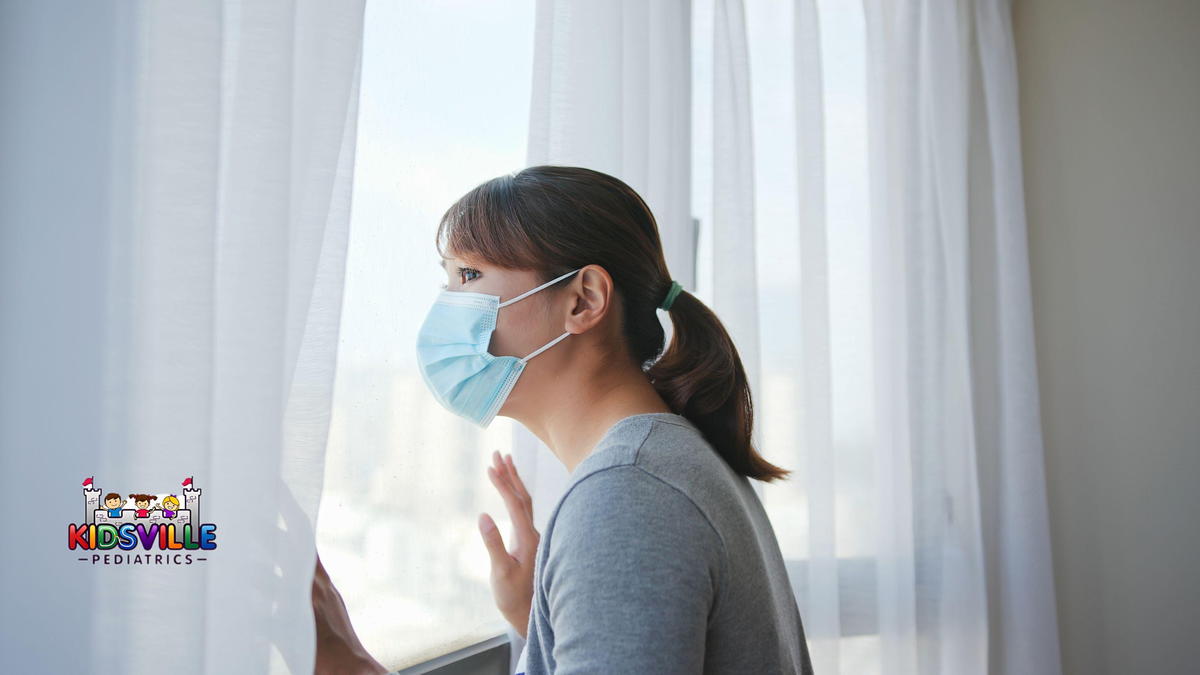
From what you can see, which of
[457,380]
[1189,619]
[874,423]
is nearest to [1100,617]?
[1189,619]

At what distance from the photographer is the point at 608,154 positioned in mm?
1415

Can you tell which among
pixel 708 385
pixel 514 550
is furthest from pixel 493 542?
pixel 708 385

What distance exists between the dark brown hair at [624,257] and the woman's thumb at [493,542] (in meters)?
0.28

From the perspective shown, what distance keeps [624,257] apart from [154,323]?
1.71 ft

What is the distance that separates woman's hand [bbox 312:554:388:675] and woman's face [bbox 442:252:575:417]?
36 centimetres

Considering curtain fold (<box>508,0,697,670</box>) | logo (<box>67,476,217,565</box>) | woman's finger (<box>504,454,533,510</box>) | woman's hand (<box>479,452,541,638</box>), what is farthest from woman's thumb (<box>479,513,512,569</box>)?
logo (<box>67,476,217,565</box>)

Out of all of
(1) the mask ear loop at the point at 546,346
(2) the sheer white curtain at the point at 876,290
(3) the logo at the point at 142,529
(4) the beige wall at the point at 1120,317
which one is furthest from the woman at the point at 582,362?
(4) the beige wall at the point at 1120,317

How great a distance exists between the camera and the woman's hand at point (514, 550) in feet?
3.53

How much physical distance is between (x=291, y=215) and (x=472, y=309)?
0.24 metres

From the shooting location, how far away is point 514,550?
1185mm

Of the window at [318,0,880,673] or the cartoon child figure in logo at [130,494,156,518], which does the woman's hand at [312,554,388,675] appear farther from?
the cartoon child figure in logo at [130,494,156,518]

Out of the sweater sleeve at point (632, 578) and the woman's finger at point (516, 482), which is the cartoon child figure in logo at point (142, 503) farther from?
the woman's finger at point (516, 482)

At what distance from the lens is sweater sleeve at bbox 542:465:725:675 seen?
63cm

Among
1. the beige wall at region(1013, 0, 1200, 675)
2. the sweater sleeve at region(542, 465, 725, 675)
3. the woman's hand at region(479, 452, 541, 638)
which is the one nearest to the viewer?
the sweater sleeve at region(542, 465, 725, 675)
